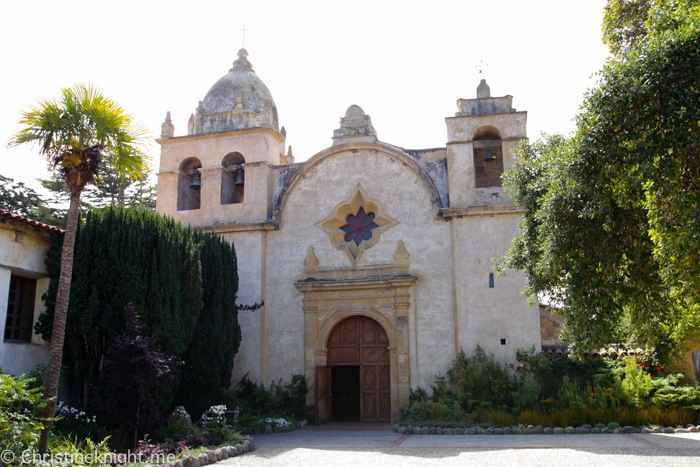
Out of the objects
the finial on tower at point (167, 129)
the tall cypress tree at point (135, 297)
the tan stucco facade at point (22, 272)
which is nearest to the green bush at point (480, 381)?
the tall cypress tree at point (135, 297)

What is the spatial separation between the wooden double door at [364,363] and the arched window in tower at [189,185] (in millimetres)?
6377

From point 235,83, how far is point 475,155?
27.4 ft

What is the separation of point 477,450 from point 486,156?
29.4ft

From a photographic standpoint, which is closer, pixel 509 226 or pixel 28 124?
pixel 28 124

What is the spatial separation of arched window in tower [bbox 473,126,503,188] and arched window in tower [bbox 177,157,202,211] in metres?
8.66

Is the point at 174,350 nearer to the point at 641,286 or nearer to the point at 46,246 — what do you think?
the point at 46,246

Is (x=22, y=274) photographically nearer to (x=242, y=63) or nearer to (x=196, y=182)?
(x=196, y=182)

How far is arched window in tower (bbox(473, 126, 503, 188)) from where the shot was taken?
55.6 ft

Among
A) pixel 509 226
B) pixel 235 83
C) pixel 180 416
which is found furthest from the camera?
pixel 235 83

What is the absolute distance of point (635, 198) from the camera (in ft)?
25.2

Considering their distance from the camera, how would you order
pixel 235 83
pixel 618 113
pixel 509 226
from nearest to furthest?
pixel 618 113
pixel 509 226
pixel 235 83

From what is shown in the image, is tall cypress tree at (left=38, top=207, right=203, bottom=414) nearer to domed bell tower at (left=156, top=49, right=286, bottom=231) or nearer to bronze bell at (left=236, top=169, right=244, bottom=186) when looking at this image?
domed bell tower at (left=156, top=49, right=286, bottom=231)

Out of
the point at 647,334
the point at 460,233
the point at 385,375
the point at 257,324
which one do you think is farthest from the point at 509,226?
the point at 257,324

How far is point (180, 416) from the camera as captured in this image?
11.7 m
